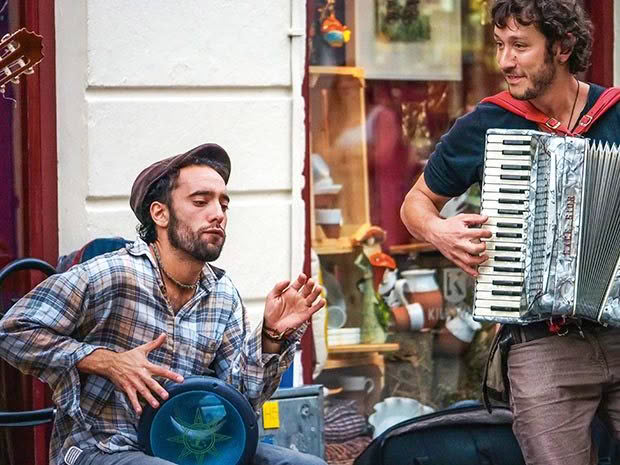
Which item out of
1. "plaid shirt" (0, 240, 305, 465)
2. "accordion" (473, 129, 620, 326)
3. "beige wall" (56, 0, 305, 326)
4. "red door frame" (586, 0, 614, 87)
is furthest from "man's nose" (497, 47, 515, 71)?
"red door frame" (586, 0, 614, 87)

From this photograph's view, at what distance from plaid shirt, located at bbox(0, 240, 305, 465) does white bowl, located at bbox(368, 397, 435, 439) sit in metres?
2.11

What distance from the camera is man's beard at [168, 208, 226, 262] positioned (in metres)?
3.66

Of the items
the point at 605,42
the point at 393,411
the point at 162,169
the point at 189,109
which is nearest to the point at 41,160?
the point at 189,109

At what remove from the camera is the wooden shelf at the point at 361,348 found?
5.70 meters

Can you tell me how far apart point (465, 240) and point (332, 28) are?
2.28 metres

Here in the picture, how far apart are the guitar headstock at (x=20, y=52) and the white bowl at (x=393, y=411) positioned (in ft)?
9.11

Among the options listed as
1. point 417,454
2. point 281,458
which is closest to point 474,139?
point 281,458

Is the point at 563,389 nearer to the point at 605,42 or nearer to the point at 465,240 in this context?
the point at 465,240

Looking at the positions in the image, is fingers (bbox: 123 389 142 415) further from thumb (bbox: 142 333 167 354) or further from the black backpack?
the black backpack

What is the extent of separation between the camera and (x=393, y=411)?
5.82 m

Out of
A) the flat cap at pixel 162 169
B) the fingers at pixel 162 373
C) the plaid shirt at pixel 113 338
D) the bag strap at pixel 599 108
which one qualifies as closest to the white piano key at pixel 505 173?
the bag strap at pixel 599 108

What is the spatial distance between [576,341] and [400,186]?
7.62 ft

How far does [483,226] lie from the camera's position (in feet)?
11.8

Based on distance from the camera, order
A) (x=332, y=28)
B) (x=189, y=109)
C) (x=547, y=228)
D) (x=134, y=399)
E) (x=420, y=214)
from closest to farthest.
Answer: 1. (x=134, y=399)
2. (x=547, y=228)
3. (x=420, y=214)
4. (x=189, y=109)
5. (x=332, y=28)
